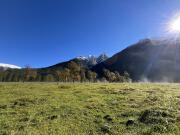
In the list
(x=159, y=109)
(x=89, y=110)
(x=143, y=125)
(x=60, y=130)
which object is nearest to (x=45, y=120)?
(x=60, y=130)

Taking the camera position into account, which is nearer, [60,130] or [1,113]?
[60,130]

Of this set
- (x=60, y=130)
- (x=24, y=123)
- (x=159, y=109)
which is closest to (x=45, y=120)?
(x=24, y=123)

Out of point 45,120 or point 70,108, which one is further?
point 70,108

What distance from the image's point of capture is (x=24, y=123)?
24.1 meters

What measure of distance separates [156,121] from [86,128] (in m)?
6.09

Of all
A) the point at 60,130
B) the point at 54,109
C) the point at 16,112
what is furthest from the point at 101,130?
the point at 16,112

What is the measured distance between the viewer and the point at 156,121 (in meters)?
22.6

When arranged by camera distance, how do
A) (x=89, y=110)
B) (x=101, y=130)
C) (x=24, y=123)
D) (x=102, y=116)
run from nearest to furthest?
1. (x=101, y=130)
2. (x=24, y=123)
3. (x=102, y=116)
4. (x=89, y=110)

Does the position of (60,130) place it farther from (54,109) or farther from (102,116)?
(54,109)

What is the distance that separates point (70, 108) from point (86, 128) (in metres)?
7.65

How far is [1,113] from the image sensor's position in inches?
1144

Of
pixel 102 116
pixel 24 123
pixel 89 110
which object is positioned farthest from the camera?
pixel 89 110

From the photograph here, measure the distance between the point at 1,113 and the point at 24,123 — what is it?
6259 mm

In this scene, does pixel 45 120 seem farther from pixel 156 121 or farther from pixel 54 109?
pixel 156 121
